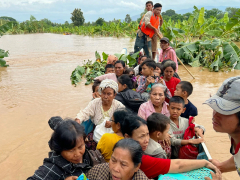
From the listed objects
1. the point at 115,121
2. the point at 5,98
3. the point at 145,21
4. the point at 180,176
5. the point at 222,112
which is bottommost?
the point at 5,98

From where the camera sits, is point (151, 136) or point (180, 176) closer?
point (180, 176)

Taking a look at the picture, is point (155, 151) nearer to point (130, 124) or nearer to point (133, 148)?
point (130, 124)

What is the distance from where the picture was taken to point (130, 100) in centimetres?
315

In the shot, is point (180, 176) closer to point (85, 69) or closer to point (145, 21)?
point (145, 21)

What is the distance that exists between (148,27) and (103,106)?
4202 millimetres

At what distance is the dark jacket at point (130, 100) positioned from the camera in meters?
3.14

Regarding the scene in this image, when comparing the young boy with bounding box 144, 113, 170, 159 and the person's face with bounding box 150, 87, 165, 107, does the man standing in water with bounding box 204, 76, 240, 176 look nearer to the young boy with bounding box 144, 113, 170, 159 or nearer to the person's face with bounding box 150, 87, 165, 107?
the young boy with bounding box 144, 113, 170, 159

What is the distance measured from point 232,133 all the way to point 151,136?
869mm

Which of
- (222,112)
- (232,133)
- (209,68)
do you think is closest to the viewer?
(222,112)

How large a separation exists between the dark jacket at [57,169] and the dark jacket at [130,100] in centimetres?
158

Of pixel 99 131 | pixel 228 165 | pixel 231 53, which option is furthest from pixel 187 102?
pixel 231 53

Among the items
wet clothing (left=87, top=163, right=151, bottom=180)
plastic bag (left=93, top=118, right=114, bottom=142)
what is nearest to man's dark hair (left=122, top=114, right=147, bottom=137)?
wet clothing (left=87, top=163, right=151, bottom=180)

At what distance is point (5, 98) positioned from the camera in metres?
6.05

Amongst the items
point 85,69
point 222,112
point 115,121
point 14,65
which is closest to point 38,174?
point 115,121
